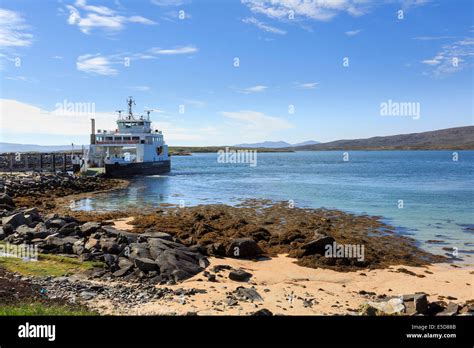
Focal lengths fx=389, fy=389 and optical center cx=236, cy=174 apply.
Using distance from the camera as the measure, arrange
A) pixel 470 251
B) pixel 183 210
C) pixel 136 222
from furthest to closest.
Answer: pixel 183 210
pixel 136 222
pixel 470 251

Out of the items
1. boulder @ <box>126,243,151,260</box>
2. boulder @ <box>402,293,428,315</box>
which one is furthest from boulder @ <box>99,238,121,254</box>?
boulder @ <box>402,293,428,315</box>

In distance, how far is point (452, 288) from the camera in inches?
496

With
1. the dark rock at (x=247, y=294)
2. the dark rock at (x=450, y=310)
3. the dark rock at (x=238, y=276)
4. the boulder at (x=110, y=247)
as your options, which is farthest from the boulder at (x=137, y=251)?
the dark rock at (x=450, y=310)

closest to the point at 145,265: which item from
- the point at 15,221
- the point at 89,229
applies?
the point at 89,229

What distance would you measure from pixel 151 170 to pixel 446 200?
43289mm

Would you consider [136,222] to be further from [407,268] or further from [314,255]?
[407,268]

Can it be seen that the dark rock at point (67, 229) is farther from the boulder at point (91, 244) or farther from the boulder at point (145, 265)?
the boulder at point (145, 265)

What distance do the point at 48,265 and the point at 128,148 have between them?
4956 centimetres

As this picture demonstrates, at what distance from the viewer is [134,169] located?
57312 mm

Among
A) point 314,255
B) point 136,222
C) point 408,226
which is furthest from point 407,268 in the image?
point 136,222

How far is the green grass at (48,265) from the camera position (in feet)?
38.1

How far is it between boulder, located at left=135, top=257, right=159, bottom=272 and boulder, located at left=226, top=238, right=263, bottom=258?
4.18 m

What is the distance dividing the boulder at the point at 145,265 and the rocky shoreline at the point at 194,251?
0.03m

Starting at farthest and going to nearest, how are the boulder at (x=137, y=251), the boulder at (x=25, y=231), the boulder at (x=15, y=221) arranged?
the boulder at (x=15, y=221)
the boulder at (x=25, y=231)
the boulder at (x=137, y=251)
